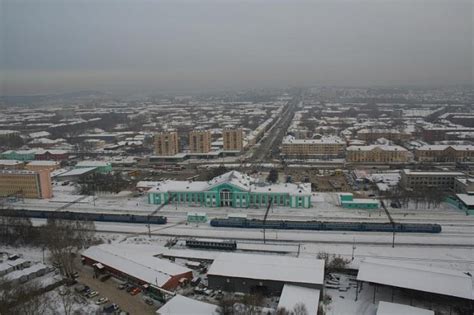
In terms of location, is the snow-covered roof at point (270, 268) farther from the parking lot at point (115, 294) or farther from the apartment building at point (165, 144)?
the apartment building at point (165, 144)

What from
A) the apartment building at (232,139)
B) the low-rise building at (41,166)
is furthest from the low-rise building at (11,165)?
the apartment building at (232,139)

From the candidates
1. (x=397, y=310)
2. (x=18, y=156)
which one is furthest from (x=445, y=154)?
(x=18, y=156)

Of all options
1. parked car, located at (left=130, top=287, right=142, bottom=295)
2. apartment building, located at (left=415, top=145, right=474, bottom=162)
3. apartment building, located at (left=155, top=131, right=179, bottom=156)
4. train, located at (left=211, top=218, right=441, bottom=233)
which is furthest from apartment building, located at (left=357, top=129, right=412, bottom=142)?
parked car, located at (left=130, top=287, right=142, bottom=295)

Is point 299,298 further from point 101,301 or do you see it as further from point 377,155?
point 377,155

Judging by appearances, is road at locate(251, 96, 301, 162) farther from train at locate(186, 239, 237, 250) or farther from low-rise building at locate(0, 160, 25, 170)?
train at locate(186, 239, 237, 250)

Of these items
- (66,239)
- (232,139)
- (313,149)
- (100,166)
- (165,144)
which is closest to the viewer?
(66,239)

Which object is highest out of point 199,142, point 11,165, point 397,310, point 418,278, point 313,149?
point 199,142

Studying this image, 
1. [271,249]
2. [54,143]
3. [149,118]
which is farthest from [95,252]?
[149,118]
